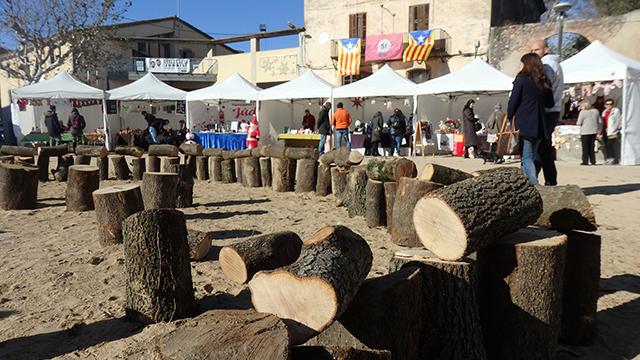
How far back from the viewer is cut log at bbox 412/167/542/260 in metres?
2.33

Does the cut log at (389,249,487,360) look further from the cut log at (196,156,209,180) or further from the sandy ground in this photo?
the cut log at (196,156,209,180)

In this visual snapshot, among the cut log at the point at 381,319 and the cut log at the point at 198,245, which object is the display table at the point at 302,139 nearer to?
the cut log at the point at 198,245

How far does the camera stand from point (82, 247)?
4672 mm

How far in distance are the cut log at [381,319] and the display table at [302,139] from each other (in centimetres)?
1331

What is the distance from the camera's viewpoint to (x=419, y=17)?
21891 mm

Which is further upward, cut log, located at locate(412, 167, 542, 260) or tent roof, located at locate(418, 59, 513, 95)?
tent roof, located at locate(418, 59, 513, 95)

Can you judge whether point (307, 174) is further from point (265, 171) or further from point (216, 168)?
point (216, 168)

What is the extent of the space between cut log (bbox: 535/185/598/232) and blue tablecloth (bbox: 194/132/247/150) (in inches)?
541

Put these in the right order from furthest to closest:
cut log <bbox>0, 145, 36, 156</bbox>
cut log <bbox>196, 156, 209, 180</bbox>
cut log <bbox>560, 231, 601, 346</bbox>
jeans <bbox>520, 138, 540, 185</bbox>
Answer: cut log <bbox>0, 145, 36, 156</bbox> < cut log <bbox>196, 156, 209, 180</bbox> < jeans <bbox>520, 138, 540, 185</bbox> < cut log <bbox>560, 231, 601, 346</bbox>

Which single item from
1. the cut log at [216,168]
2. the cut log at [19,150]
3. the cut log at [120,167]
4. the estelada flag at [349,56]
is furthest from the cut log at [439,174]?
the estelada flag at [349,56]

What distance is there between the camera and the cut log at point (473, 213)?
233cm

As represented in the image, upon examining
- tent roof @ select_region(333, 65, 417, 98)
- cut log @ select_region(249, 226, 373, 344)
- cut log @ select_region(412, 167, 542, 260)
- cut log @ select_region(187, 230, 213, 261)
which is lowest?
cut log @ select_region(187, 230, 213, 261)

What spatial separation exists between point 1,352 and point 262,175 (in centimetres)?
625

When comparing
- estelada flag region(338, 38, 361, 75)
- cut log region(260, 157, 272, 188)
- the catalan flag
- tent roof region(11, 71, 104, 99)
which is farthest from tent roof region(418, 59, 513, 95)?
tent roof region(11, 71, 104, 99)
